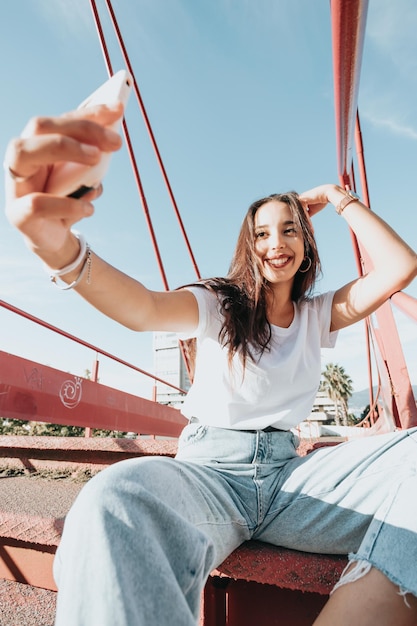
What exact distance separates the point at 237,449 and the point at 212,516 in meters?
0.24

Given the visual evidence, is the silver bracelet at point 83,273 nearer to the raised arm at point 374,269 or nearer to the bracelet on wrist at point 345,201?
the raised arm at point 374,269

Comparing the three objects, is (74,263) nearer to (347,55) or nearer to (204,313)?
(204,313)

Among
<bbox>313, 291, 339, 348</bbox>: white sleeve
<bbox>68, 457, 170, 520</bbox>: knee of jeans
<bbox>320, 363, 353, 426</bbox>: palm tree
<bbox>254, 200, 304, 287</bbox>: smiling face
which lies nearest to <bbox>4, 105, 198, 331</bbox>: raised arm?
<bbox>68, 457, 170, 520</bbox>: knee of jeans

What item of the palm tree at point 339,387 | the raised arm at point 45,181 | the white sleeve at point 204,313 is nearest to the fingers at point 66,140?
the raised arm at point 45,181

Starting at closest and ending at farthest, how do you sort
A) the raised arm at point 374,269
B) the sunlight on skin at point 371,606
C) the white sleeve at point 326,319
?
the sunlight on skin at point 371,606 → the raised arm at point 374,269 → the white sleeve at point 326,319

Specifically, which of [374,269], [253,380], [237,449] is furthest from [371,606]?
[374,269]

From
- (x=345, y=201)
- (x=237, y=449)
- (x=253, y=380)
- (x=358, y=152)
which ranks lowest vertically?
(x=237, y=449)

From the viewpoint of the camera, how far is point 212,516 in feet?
3.02

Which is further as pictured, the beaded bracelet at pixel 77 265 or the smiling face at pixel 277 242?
the smiling face at pixel 277 242

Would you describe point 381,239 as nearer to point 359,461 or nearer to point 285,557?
point 359,461

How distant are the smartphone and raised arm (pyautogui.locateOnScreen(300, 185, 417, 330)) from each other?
110 cm

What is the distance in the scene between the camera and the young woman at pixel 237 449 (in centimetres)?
62

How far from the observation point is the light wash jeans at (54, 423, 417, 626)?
0.60 metres

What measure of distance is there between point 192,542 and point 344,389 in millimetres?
49404
